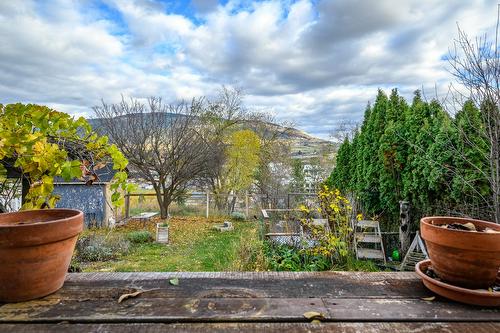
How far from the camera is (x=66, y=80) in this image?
9.31 m

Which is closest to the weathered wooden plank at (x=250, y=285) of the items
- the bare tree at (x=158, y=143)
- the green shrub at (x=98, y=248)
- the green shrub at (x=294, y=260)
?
the green shrub at (x=294, y=260)

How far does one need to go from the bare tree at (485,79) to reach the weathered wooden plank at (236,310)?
10.3 feet

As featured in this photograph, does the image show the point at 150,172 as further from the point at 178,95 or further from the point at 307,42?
the point at 307,42

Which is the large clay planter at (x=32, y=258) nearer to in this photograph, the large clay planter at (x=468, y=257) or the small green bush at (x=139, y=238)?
the large clay planter at (x=468, y=257)

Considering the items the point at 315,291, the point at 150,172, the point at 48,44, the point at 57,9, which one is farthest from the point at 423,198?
the point at 150,172

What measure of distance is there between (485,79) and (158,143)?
9.59 metres

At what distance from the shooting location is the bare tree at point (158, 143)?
1050cm

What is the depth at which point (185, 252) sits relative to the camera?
7207 mm

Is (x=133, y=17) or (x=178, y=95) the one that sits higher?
(x=178, y=95)

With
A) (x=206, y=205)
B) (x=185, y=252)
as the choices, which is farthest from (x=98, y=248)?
(x=206, y=205)

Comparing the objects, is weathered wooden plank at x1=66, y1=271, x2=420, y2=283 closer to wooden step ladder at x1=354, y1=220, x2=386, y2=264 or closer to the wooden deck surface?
the wooden deck surface

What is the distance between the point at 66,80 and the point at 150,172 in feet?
12.9

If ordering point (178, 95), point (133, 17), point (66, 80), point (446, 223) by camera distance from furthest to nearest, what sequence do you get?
point (178, 95)
point (66, 80)
point (133, 17)
point (446, 223)

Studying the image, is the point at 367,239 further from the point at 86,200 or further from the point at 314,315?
the point at 86,200
